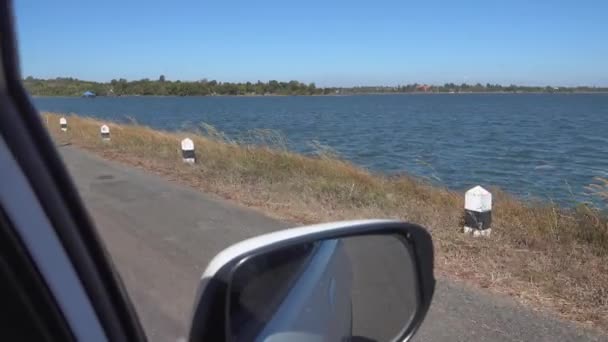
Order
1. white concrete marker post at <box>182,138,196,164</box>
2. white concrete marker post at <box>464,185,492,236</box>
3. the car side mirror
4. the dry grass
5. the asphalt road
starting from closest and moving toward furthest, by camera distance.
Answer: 1. the car side mirror
2. the asphalt road
3. the dry grass
4. white concrete marker post at <box>464,185,492,236</box>
5. white concrete marker post at <box>182,138,196,164</box>

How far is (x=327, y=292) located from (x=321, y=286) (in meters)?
0.05

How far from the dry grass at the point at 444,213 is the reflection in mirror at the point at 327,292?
28.0 inches

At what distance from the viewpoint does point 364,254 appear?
2.15m

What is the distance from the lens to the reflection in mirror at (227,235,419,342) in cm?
147

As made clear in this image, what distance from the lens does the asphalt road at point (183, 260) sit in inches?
153

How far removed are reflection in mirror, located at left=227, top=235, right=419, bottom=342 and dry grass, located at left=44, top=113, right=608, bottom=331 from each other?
2.33 feet

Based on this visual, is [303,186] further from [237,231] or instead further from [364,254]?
[364,254]

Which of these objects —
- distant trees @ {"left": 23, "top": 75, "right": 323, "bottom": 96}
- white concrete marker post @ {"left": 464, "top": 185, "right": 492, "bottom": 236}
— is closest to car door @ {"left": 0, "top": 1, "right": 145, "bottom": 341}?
distant trees @ {"left": 23, "top": 75, "right": 323, "bottom": 96}

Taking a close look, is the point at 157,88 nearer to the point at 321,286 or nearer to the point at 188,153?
the point at 188,153

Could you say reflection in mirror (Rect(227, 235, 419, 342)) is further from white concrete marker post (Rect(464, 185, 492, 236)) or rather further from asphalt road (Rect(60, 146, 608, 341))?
white concrete marker post (Rect(464, 185, 492, 236))

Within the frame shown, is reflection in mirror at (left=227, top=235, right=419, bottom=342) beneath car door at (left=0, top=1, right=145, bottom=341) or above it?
beneath

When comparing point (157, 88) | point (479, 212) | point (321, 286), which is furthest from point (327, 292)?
point (157, 88)

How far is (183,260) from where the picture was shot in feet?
17.7

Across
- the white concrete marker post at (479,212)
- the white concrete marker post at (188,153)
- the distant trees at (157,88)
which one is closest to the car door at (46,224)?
the distant trees at (157,88)
